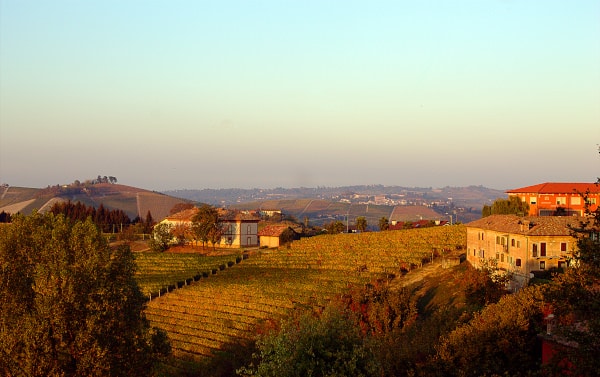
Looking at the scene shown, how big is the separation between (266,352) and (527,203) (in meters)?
71.8

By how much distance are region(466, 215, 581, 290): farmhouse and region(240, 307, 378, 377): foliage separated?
75.6ft

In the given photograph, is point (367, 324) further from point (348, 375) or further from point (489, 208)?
point (489, 208)

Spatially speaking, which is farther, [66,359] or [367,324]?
[367,324]

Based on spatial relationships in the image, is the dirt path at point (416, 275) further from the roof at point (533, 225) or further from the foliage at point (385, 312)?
the foliage at point (385, 312)

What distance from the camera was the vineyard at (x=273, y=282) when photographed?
156 ft

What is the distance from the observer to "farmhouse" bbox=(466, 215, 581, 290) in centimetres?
4322

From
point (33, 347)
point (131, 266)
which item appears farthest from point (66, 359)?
point (131, 266)

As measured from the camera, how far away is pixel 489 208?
8281cm

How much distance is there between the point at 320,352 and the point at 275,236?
64.9 meters

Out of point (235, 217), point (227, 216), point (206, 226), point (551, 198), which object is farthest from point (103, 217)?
point (551, 198)

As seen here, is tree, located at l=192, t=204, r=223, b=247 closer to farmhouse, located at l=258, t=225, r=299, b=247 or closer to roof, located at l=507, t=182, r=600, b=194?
farmhouse, located at l=258, t=225, r=299, b=247

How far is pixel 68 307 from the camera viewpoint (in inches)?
1078

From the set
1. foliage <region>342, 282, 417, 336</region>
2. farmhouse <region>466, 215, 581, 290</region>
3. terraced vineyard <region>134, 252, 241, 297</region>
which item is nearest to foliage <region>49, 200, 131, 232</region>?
terraced vineyard <region>134, 252, 241, 297</region>

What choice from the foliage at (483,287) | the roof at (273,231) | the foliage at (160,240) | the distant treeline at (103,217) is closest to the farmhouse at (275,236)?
the roof at (273,231)
